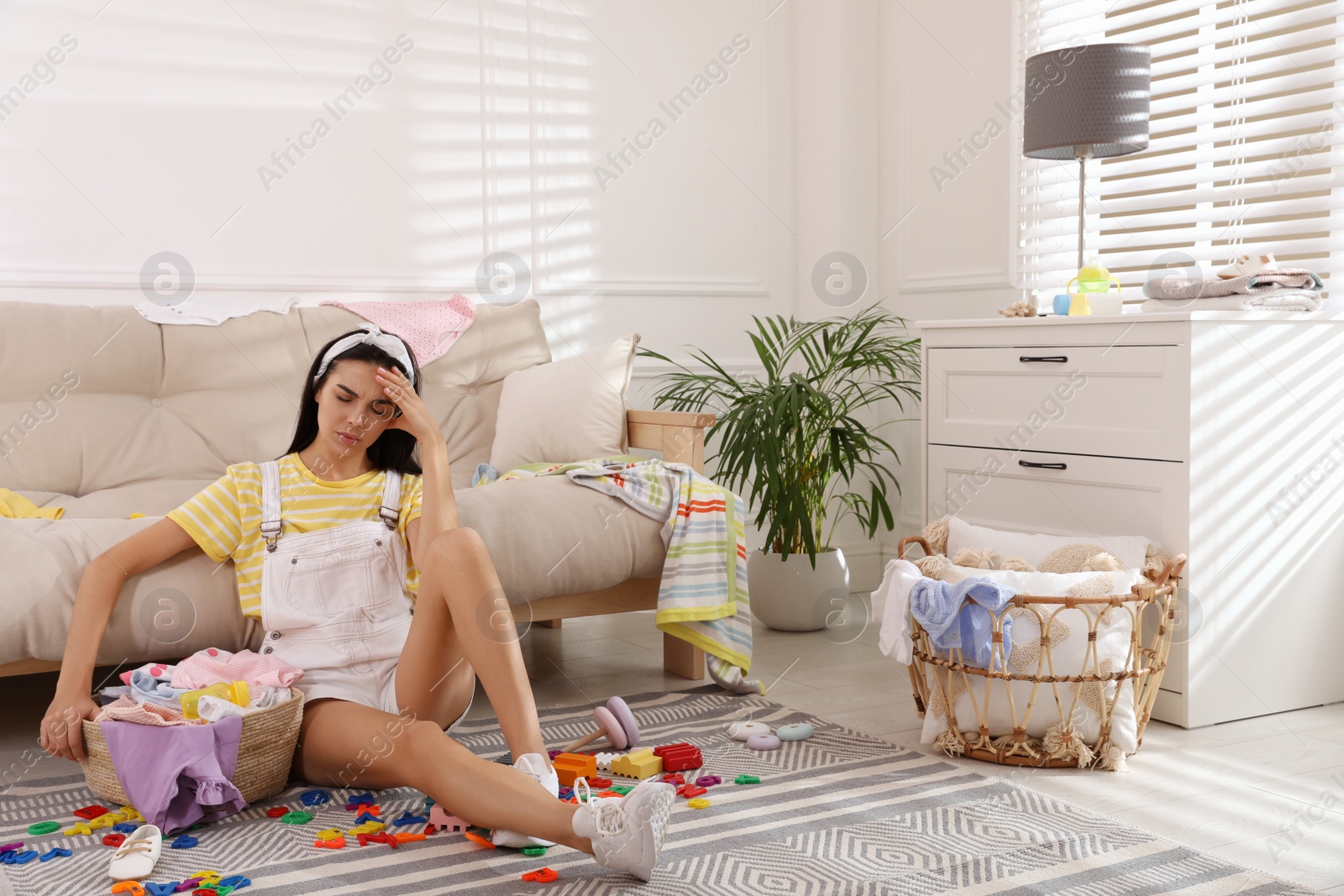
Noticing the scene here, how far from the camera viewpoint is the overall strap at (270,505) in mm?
1924

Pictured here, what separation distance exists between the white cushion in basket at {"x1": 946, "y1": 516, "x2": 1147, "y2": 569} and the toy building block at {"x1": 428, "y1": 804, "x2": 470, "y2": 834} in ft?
4.02

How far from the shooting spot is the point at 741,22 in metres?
3.82

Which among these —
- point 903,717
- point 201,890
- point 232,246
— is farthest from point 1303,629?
point 232,246

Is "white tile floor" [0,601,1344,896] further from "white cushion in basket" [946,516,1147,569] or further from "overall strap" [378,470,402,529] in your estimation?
"overall strap" [378,470,402,529]

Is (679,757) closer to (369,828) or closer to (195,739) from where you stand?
(369,828)

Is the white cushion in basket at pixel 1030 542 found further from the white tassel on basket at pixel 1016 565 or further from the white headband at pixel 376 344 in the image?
the white headband at pixel 376 344

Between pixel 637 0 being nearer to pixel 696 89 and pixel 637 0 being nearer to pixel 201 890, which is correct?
pixel 696 89

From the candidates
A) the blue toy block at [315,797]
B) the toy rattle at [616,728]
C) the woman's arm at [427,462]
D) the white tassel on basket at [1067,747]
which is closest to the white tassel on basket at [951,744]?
the white tassel on basket at [1067,747]

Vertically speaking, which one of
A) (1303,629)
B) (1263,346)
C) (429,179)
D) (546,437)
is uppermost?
(429,179)

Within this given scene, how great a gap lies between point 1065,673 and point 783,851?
2.23ft

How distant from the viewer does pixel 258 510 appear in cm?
195

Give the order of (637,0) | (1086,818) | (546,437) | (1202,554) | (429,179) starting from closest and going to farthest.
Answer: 1. (1086,818)
2. (1202,554)
3. (546,437)
4. (429,179)
5. (637,0)

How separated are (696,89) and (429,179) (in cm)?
96

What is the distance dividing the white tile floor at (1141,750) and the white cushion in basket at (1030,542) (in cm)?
35
